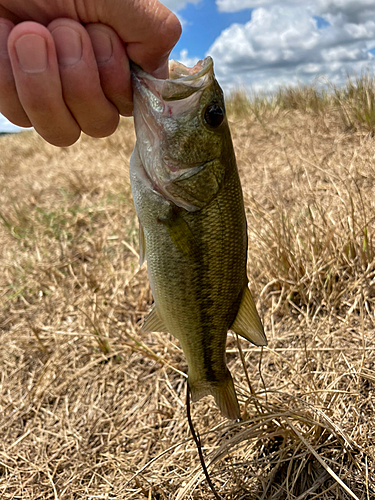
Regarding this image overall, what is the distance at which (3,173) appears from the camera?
967 centimetres

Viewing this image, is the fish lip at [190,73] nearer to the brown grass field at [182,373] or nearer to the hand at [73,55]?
the hand at [73,55]

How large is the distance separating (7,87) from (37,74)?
0.56ft

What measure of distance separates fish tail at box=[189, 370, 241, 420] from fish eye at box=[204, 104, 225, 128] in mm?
1100

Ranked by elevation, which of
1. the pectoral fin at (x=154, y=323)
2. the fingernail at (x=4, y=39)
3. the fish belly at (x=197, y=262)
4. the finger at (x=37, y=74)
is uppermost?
the fingernail at (x=4, y=39)

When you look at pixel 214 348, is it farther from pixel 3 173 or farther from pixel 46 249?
pixel 3 173

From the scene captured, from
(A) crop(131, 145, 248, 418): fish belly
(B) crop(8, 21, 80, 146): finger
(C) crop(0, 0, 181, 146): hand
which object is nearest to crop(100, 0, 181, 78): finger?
(C) crop(0, 0, 181, 146): hand

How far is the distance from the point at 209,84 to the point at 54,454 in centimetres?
237

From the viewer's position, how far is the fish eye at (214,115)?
1573 mm

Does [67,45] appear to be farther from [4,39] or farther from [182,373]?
[182,373]

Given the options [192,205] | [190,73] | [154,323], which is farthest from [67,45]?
[154,323]

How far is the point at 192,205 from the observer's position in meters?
1.59

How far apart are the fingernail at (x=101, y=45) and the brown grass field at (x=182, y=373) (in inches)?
58.2

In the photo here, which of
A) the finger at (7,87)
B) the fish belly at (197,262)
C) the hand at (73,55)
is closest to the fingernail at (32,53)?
the hand at (73,55)

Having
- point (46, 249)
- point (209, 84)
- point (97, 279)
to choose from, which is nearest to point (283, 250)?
point (209, 84)
